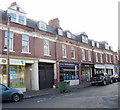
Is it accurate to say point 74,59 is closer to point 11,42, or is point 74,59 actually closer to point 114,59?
point 11,42

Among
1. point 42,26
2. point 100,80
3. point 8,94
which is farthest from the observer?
point 100,80

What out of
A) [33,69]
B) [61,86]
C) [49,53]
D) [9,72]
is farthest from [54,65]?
[9,72]

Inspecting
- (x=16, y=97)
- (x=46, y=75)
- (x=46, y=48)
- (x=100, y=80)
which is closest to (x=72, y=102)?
(x=16, y=97)

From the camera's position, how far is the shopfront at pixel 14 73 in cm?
1472

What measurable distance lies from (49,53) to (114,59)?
2681 centimetres

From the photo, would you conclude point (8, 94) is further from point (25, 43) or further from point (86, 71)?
point (86, 71)

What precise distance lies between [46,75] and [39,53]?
325 centimetres

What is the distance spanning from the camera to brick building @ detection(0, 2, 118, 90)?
15.9 metres

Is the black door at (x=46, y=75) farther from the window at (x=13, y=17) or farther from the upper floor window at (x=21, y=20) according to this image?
the window at (x=13, y=17)

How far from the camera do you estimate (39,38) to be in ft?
62.9

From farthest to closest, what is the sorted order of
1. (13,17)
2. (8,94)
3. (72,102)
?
1. (13,17)
2. (8,94)
3. (72,102)

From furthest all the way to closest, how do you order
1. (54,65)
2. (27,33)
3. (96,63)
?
(96,63) < (54,65) < (27,33)

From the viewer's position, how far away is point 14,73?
51.8 feet

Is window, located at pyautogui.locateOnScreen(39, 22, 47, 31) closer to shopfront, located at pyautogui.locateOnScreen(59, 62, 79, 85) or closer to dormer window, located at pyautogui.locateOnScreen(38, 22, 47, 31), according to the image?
dormer window, located at pyautogui.locateOnScreen(38, 22, 47, 31)
